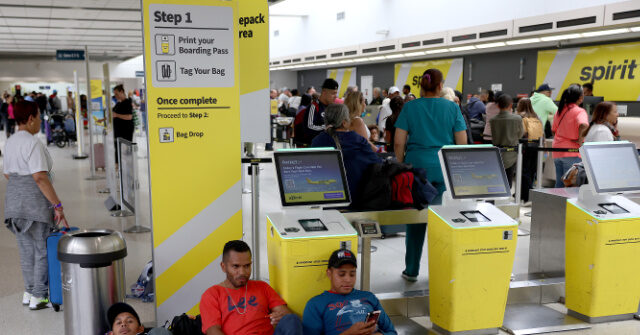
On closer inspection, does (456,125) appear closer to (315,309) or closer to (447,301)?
(447,301)

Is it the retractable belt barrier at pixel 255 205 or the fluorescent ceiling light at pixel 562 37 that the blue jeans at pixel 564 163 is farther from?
the retractable belt barrier at pixel 255 205

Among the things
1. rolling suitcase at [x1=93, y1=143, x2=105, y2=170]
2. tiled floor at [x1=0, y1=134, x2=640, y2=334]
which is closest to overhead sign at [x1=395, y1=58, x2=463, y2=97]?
tiled floor at [x1=0, y1=134, x2=640, y2=334]

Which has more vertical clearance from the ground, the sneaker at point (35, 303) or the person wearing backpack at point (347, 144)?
the person wearing backpack at point (347, 144)

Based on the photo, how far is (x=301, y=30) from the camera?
1953cm

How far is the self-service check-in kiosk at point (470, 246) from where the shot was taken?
11.2 ft

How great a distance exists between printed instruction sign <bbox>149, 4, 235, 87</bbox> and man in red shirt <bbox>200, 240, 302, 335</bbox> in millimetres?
1093

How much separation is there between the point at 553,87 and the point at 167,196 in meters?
9.25

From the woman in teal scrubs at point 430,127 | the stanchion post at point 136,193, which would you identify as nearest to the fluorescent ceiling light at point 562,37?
the woman in teal scrubs at point 430,127

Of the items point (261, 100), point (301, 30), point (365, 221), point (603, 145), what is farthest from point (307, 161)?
point (301, 30)

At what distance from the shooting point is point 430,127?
425 centimetres

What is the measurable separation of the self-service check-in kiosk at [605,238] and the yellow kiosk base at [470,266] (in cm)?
69

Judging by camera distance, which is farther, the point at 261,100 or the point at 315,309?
the point at 261,100

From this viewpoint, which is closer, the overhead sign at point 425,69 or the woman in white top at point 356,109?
the woman in white top at point 356,109

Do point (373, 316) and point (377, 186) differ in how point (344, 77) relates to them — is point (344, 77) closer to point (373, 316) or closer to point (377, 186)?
point (377, 186)
